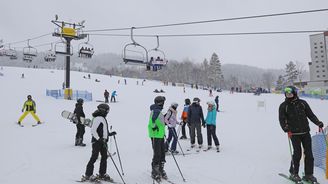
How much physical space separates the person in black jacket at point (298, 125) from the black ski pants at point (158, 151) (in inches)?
113

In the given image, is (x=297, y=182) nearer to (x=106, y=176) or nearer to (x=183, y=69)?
(x=106, y=176)

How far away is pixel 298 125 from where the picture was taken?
522cm

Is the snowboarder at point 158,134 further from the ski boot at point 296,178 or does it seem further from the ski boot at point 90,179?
the ski boot at point 296,178

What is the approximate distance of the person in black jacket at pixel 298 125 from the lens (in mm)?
5188

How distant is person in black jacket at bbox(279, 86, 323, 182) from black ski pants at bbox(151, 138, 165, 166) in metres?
2.86

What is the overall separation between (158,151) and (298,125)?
3196mm

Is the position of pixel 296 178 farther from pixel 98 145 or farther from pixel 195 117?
pixel 98 145

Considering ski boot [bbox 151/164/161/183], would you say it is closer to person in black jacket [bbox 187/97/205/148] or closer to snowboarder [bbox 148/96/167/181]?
snowboarder [bbox 148/96/167/181]

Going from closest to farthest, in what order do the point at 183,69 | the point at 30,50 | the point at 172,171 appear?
the point at 172,171 < the point at 30,50 < the point at 183,69

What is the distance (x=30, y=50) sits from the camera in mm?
26531

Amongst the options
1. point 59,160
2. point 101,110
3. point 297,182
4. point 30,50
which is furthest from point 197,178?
point 30,50

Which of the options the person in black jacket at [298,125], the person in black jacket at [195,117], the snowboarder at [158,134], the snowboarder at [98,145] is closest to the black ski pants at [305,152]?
Answer: the person in black jacket at [298,125]

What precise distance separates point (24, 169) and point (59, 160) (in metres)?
1.10

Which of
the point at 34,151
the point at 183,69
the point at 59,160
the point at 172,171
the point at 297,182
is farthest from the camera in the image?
the point at 183,69
